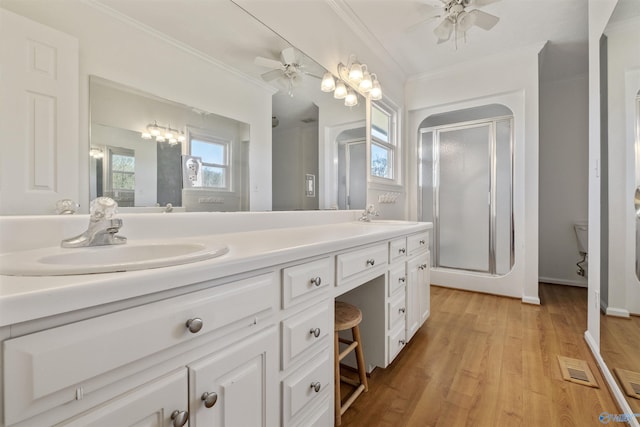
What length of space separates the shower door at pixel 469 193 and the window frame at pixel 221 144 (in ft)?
9.08

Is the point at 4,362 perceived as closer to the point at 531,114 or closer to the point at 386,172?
the point at 386,172

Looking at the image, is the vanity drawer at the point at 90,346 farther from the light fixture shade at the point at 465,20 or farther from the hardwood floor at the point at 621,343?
the light fixture shade at the point at 465,20

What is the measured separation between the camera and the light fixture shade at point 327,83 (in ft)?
6.47

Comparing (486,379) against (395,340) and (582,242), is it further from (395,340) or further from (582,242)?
(582,242)

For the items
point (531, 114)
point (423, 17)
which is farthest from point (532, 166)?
point (423, 17)

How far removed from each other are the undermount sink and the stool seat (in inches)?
27.2

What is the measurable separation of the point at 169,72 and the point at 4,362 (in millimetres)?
1075

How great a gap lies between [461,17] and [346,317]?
2.29 m

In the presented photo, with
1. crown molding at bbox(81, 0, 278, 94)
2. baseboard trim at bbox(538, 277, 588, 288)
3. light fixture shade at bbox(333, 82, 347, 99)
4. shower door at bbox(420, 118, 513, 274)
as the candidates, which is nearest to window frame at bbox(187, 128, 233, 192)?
crown molding at bbox(81, 0, 278, 94)

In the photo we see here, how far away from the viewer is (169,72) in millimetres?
1094

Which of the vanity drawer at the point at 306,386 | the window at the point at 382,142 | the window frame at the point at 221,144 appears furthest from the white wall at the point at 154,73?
the window at the point at 382,142

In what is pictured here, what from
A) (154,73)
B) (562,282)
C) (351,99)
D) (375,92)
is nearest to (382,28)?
(375,92)

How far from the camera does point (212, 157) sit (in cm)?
123

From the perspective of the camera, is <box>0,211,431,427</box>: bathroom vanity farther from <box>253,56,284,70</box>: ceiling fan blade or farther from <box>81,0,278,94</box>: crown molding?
<box>253,56,284,70</box>: ceiling fan blade
